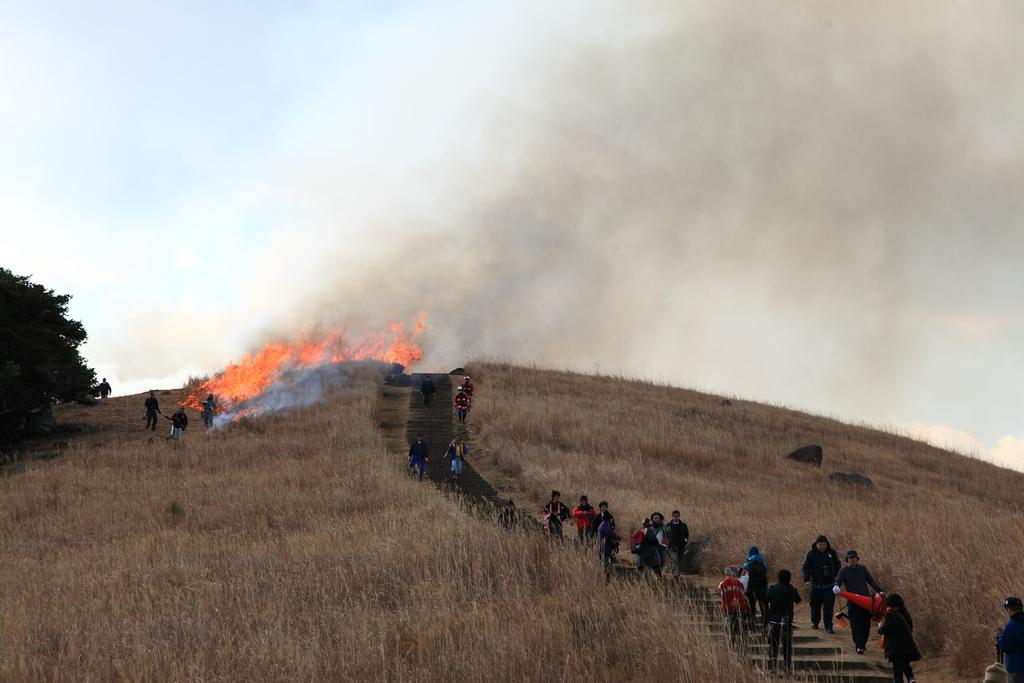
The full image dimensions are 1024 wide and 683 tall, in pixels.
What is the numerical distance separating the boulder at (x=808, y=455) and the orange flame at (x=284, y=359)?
27195 mm

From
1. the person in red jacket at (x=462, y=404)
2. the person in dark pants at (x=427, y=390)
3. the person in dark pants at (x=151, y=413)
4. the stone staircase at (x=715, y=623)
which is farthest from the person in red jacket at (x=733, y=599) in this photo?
the person in dark pants at (x=151, y=413)

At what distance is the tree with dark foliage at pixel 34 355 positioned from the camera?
39281 mm

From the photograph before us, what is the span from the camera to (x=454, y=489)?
29.4 metres

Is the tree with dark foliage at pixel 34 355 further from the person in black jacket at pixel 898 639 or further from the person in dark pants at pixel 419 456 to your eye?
the person in black jacket at pixel 898 639

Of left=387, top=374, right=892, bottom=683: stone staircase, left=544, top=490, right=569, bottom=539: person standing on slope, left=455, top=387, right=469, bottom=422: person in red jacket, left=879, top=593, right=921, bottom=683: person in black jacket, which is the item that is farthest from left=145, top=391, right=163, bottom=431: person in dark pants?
left=879, top=593, right=921, bottom=683: person in black jacket

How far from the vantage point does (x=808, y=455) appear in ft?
136

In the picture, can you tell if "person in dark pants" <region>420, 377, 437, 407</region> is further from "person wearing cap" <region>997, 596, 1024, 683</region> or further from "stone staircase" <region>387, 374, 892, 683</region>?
"person wearing cap" <region>997, 596, 1024, 683</region>

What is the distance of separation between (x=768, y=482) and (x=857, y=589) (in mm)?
21095

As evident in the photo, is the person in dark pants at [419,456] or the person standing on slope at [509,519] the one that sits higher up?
the person in dark pants at [419,456]

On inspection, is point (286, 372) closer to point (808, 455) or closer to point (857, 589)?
point (808, 455)

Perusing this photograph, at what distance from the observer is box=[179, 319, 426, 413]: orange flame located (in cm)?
4816

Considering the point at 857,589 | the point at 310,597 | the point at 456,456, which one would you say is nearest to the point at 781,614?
the point at 857,589

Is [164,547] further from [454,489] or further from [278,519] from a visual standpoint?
[454,489]

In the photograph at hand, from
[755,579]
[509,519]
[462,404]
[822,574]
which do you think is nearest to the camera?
[755,579]
